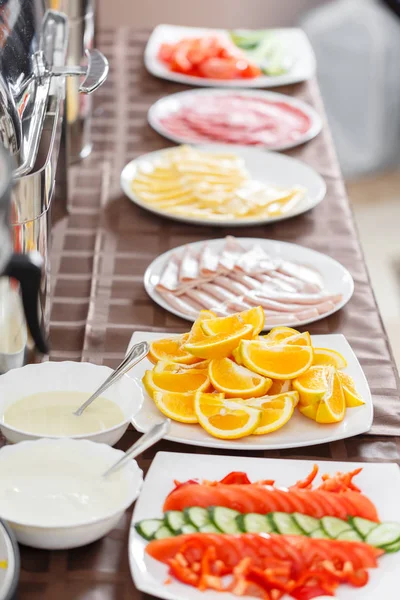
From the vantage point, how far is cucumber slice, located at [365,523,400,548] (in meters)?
0.85

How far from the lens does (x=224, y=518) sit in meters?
0.85

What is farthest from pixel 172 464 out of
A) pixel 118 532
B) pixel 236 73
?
pixel 236 73

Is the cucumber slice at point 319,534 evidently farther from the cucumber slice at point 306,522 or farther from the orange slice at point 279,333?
the orange slice at point 279,333

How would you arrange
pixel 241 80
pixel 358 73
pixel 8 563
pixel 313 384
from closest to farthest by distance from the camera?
pixel 8 563, pixel 313 384, pixel 241 80, pixel 358 73

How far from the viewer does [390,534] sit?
0.86 metres

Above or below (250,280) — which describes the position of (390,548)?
above

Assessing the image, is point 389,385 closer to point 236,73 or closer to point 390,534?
point 390,534

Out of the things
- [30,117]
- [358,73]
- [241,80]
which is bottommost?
[358,73]

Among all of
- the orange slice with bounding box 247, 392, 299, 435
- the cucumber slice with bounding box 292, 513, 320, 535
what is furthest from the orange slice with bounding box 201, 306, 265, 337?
the cucumber slice with bounding box 292, 513, 320, 535

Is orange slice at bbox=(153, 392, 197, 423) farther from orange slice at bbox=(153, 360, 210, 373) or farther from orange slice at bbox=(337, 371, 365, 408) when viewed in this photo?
orange slice at bbox=(337, 371, 365, 408)

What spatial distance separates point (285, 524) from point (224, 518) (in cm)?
6

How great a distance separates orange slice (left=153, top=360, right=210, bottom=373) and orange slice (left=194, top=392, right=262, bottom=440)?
65mm

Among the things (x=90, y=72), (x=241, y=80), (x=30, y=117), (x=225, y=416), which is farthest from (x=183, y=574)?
(x=241, y=80)

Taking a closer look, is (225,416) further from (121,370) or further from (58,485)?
(58,485)
